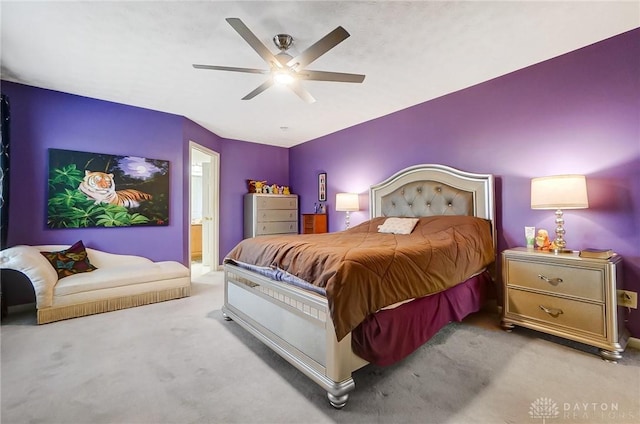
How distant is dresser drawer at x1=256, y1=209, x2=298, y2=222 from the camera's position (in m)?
5.04

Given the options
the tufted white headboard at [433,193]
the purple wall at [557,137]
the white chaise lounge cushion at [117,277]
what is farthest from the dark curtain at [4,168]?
the purple wall at [557,137]

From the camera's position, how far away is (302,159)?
216 inches

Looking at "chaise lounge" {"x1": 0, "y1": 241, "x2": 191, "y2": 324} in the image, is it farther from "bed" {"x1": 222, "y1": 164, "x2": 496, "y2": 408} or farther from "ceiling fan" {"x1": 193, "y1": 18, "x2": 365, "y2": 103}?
"ceiling fan" {"x1": 193, "y1": 18, "x2": 365, "y2": 103}

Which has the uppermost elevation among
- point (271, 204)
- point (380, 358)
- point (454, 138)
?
point (454, 138)

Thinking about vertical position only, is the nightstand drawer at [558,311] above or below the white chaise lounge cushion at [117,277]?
below

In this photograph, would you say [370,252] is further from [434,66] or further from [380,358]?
[434,66]

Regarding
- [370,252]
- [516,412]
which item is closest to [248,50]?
[370,252]

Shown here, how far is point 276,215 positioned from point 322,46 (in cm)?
379

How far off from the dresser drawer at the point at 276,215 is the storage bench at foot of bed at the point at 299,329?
8.52 ft

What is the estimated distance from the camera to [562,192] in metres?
2.10

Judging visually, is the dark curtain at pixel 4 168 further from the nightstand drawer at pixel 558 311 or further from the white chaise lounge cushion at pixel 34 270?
the nightstand drawer at pixel 558 311

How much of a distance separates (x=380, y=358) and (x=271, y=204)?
12.9 feet

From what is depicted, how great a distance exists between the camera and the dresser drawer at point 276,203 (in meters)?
5.03

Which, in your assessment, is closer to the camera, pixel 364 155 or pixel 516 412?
pixel 516 412
